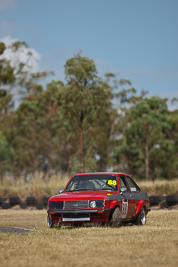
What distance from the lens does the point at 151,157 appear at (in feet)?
194

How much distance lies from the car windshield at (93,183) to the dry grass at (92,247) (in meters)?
1.42

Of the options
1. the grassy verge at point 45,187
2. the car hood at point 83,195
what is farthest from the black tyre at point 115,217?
the grassy verge at point 45,187

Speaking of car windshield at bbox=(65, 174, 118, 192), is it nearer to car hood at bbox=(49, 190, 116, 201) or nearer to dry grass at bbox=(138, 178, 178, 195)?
car hood at bbox=(49, 190, 116, 201)

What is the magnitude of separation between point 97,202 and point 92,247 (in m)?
3.40

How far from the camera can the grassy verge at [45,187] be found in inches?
1032

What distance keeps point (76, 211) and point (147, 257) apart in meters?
4.62

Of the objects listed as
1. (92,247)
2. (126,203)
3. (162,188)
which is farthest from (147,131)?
(92,247)

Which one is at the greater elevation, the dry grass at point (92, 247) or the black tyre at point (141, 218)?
the black tyre at point (141, 218)

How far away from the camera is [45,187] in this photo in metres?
28.4

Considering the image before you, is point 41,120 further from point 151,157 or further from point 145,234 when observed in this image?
point 145,234

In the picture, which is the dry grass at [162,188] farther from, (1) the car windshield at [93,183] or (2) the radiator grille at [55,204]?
(2) the radiator grille at [55,204]

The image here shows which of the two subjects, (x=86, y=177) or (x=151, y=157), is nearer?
(x=86, y=177)

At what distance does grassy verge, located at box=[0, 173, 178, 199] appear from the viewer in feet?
86.0

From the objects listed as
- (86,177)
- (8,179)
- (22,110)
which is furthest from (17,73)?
(86,177)
